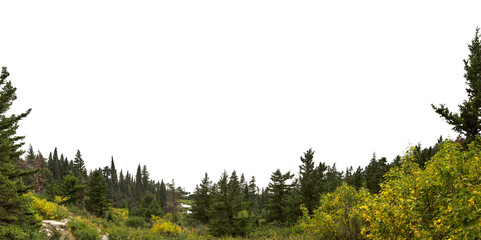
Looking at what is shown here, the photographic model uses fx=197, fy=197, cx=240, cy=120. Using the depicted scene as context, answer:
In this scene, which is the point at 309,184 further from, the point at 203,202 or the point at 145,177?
the point at 145,177

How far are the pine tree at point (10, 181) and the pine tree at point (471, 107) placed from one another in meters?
25.4

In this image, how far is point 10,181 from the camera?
31.8ft

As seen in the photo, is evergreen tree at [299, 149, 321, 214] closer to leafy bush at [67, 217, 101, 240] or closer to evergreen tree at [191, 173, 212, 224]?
evergreen tree at [191, 173, 212, 224]

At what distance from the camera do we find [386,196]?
621 centimetres

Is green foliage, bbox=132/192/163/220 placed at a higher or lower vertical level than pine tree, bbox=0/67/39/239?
lower

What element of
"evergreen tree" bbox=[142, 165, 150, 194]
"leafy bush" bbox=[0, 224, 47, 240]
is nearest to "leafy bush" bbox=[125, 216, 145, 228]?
"leafy bush" bbox=[0, 224, 47, 240]

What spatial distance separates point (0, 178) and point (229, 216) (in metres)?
17.7

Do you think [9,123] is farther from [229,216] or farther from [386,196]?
[229,216]

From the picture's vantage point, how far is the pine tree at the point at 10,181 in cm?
946

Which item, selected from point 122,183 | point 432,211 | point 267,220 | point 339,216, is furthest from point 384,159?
point 122,183

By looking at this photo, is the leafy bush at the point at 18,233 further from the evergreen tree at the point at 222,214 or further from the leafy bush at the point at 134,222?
the evergreen tree at the point at 222,214

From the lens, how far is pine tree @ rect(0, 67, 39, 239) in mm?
9461

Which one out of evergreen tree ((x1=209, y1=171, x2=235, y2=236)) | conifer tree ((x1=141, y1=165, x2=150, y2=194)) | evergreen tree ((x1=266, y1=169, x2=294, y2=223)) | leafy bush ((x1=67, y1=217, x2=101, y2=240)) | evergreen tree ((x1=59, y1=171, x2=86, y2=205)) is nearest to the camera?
leafy bush ((x1=67, y1=217, x2=101, y2=240))

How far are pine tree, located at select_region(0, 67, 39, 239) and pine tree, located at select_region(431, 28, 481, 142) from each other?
83.4ft
